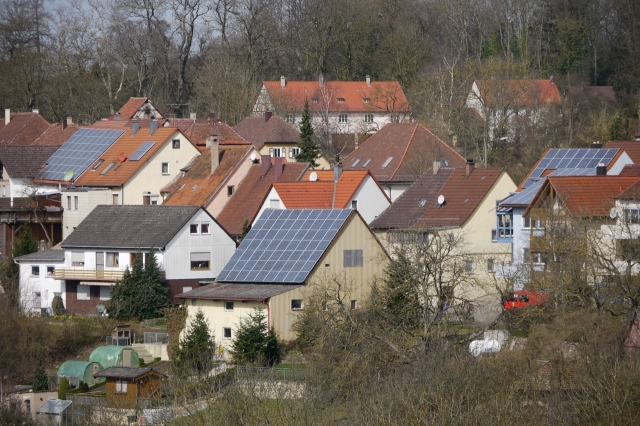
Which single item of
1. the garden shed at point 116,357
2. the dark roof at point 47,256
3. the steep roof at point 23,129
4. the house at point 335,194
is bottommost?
the garden shed at point 116,357

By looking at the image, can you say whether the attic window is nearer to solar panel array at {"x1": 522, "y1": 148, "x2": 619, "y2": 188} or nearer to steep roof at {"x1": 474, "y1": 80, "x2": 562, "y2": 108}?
steep roof at {"x1": 474, "y1": 80, "x2": 562, "y2": 108}

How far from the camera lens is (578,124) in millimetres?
71188

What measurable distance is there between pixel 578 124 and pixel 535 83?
5816 mm

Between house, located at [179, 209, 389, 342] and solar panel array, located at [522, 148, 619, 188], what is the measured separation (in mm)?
10499

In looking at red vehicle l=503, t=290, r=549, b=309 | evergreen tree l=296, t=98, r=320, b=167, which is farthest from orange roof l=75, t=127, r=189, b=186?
red vehicle l=503, t=290, r=549, b=309

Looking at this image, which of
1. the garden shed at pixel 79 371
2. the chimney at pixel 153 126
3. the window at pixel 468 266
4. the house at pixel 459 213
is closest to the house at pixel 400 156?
the house at pixel 459 213

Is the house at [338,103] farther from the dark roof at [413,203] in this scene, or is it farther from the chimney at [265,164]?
the dark roof at [413,203]

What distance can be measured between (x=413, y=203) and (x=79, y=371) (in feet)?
52.1

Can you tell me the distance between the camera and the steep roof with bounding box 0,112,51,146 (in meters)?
78.1

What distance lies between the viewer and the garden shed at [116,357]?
4266 cm

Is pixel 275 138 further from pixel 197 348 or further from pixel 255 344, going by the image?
pixel 255 344

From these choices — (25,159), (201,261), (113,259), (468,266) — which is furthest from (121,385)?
(25,159)

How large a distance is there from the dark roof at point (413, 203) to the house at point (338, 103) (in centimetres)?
2681

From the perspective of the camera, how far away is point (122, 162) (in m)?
63.8
